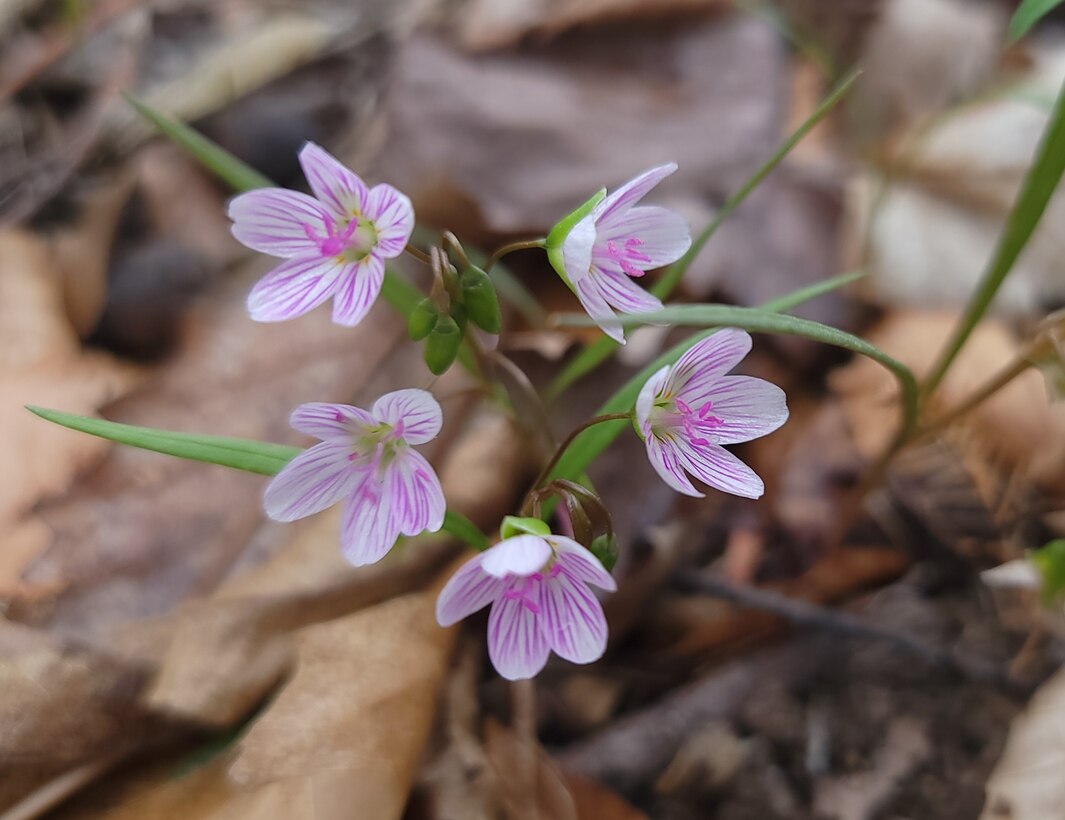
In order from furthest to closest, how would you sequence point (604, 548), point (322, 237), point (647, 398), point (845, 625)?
point (845, 625) → point (322, 237) → point (604, 548) → point (647, 398)

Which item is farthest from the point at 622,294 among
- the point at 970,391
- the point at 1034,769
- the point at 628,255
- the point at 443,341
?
the point at 970,391

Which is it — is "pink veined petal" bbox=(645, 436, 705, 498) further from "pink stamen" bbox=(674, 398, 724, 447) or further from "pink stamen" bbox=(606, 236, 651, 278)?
"pink stamen" bbox=(606, 236, 651, 278)

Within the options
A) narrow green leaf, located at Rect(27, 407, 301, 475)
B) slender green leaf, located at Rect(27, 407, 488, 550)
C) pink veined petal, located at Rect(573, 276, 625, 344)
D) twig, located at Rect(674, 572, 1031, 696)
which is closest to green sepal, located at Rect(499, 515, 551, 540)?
slender green leaf, located at Rect(27, 407, 488, 550)

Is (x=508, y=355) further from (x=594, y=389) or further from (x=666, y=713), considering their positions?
(x=666, y=713)

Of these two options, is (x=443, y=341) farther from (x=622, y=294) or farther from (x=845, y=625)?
(x=845, y=625)

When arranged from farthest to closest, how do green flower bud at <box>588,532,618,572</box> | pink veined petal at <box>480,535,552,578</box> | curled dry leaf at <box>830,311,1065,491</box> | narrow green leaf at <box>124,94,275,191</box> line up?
curled dry leaf at <box>830,311,1065,491</box> → narrow green leaf at <box>124,94,275,191</box> → green flower bud at <box>588,532,618,572</box> → pink veined petal at <box>480,535,552,578</box>
